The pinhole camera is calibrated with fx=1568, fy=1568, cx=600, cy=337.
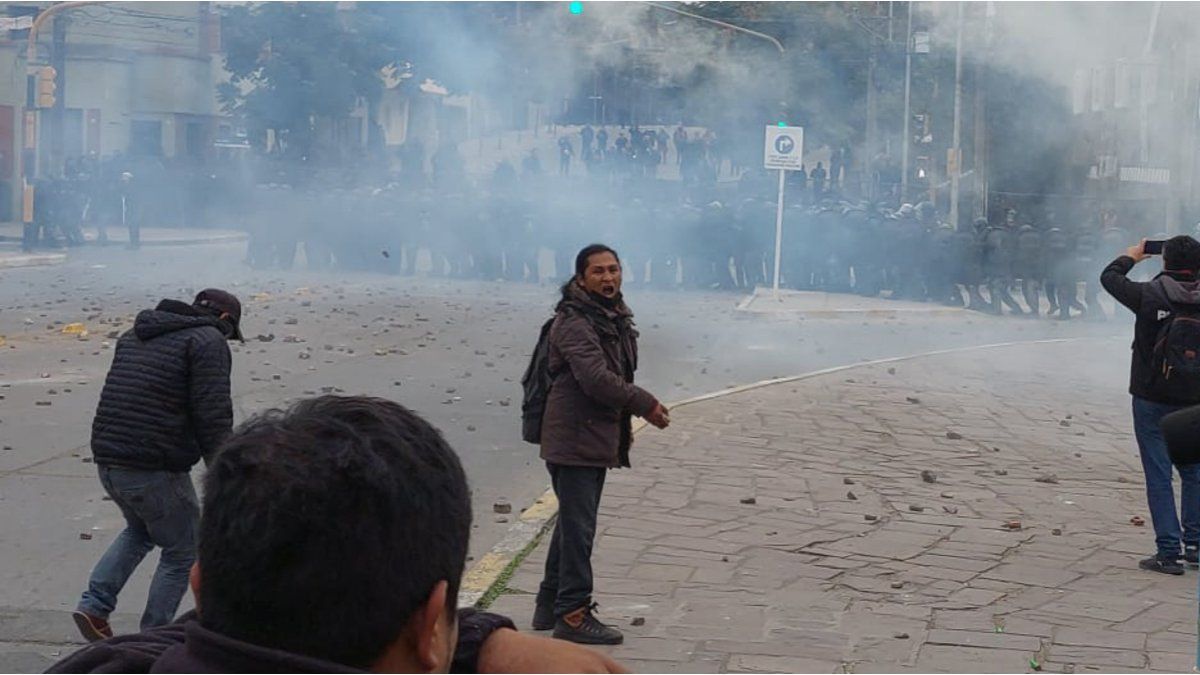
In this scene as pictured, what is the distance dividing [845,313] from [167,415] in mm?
16985

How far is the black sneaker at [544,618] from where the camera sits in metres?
6.12

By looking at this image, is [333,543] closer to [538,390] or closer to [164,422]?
[164,422]

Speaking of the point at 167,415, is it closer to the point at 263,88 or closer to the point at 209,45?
the point at 263,88

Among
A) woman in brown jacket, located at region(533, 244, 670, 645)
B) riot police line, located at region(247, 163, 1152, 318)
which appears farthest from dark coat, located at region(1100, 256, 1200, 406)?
riot police line, located at region(247, 163, 1152, 318)

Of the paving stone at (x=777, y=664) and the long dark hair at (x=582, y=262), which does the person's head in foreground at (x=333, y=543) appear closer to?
the paving stone at (x=777, y=664)

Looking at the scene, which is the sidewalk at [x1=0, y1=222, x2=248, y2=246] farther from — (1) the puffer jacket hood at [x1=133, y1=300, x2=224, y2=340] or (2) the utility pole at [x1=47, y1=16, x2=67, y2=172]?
(1) the puffer jacket hood at [x1=133, y1=300, x2=224, y2=340]

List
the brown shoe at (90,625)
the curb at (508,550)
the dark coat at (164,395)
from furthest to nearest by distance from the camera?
the curb at (508,550), the brown shoe at (90,625), the dark coat at (164,395)

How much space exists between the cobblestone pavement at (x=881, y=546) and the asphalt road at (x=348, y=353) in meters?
0.95

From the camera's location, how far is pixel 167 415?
18.1ft

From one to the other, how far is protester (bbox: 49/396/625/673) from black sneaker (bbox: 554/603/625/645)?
423 centimetres

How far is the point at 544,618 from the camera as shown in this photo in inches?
242

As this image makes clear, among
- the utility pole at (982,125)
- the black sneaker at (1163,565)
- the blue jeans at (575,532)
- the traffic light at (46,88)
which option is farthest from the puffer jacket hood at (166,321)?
the traffic light at (46,88)

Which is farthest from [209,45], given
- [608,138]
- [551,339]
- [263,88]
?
[551,339]

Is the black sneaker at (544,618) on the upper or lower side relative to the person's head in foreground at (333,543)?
lower
